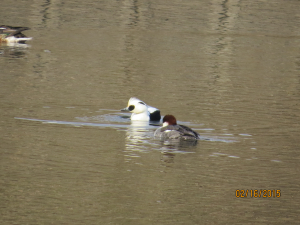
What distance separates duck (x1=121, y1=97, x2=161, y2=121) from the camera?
13.5 metres

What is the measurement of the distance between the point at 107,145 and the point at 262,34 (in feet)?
61.0

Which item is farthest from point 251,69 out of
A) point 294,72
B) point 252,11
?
point 252,11

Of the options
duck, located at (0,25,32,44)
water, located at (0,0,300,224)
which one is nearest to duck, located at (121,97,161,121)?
water, located at (0,0,300,224)

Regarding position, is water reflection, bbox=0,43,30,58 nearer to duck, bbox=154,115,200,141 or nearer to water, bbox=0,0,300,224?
water, bbox=0,0,300,224

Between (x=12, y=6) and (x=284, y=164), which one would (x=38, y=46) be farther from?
(x=284, y=164)

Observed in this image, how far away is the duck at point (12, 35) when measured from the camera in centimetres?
2332

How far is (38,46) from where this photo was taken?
2261 centimetres

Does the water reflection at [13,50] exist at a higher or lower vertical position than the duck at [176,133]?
lower
